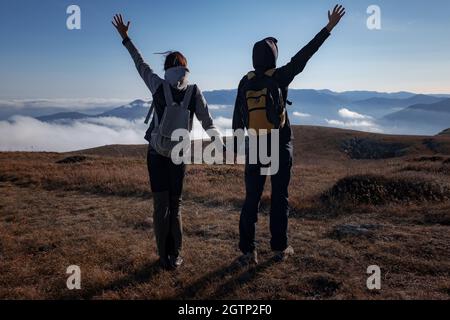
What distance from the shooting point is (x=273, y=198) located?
5.84 m

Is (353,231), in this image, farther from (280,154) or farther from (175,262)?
(175,262)

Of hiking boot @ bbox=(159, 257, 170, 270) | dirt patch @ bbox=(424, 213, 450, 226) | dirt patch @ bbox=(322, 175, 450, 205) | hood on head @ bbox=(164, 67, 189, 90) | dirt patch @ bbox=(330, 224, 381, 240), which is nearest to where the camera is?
hood on head @ bbox=(164, 67, 189, 90)

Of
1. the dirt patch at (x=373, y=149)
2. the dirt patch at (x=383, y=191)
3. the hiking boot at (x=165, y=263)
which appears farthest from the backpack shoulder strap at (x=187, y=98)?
the dirt patch at (x=373, y=149)

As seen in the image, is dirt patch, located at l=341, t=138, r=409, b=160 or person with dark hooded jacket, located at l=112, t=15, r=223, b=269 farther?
dirt patch, located at l=341, t=138, r=409, b=160

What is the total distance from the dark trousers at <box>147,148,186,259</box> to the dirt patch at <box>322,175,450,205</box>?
5.41m

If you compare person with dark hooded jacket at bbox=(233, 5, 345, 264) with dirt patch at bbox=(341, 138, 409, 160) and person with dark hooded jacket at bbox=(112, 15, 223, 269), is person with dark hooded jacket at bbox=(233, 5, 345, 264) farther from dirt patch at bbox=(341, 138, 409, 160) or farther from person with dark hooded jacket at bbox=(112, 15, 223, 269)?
dirt patch at bbox=(341, 138, 409, 160)

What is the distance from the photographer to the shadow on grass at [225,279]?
5027 millimetres

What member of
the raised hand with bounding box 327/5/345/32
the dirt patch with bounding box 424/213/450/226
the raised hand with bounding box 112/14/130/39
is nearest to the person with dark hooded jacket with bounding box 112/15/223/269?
the raised hand with bounding box 112/14/130/39

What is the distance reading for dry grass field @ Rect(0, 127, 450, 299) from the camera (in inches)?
205

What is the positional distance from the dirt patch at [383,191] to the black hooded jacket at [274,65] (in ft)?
16.7

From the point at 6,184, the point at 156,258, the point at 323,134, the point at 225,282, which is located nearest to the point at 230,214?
the point at 156,258

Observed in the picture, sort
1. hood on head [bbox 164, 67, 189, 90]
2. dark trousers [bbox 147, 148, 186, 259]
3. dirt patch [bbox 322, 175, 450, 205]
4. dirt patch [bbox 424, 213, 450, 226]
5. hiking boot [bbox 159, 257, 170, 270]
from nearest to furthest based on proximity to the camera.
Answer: hood on head [bbox 164, 67, 189, 90] < dark trousers [bbox 147, 148, 186, 259] < hiking boot [bbox 159, 257, 170, 270] < dirt patch [bbox 424, 213, 450, 226] < dirt patch [bbox 322, 175, 450, 205]

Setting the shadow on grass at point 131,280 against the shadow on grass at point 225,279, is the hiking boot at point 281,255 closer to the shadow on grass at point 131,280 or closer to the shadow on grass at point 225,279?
the shadow on grass at point 225,279

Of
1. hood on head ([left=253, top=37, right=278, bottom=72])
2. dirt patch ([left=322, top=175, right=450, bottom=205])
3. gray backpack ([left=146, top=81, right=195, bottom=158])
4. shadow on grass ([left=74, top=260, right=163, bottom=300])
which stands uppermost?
hood on head ([left=253, top=37, right=278, bottom=72])
